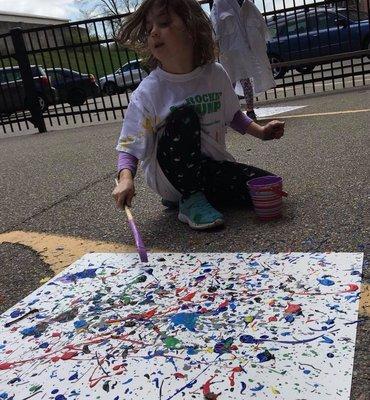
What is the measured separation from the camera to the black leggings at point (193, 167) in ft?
7.58

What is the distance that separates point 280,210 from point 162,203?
692 millimetres

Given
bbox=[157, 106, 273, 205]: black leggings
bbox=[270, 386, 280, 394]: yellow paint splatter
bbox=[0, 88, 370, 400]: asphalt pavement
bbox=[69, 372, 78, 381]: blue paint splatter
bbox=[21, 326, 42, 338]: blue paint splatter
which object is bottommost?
bbox=[0, 88, 370, 400]: asphalt pavement

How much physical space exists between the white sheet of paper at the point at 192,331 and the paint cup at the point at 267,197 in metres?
0.39

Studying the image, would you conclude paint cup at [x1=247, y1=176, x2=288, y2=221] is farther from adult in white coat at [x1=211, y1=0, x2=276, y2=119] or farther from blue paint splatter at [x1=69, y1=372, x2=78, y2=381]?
adult in white coat at [x1=211, y1=0, x2=276, y2=119]

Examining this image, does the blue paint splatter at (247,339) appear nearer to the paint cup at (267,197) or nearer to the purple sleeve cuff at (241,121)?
the paint cup at (267,197)

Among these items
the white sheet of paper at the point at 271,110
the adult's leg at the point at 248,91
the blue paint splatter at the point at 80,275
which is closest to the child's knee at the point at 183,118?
the blue paint splatter at the point at 80,275

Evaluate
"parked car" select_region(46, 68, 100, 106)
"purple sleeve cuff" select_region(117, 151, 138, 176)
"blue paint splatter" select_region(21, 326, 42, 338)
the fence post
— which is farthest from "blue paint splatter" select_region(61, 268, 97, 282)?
"parked car" select_region(46, 68, 100, 106)

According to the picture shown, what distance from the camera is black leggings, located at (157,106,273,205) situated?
7.58 ft

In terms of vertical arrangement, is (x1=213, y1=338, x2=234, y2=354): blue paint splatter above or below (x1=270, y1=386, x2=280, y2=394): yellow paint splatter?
above

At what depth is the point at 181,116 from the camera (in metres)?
2.29

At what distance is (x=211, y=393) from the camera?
1.21 metres

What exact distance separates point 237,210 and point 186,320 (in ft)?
3.58

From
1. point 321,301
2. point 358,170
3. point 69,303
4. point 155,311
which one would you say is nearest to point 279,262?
point 321,301

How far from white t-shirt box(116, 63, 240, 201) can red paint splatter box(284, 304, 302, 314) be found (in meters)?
1.05
